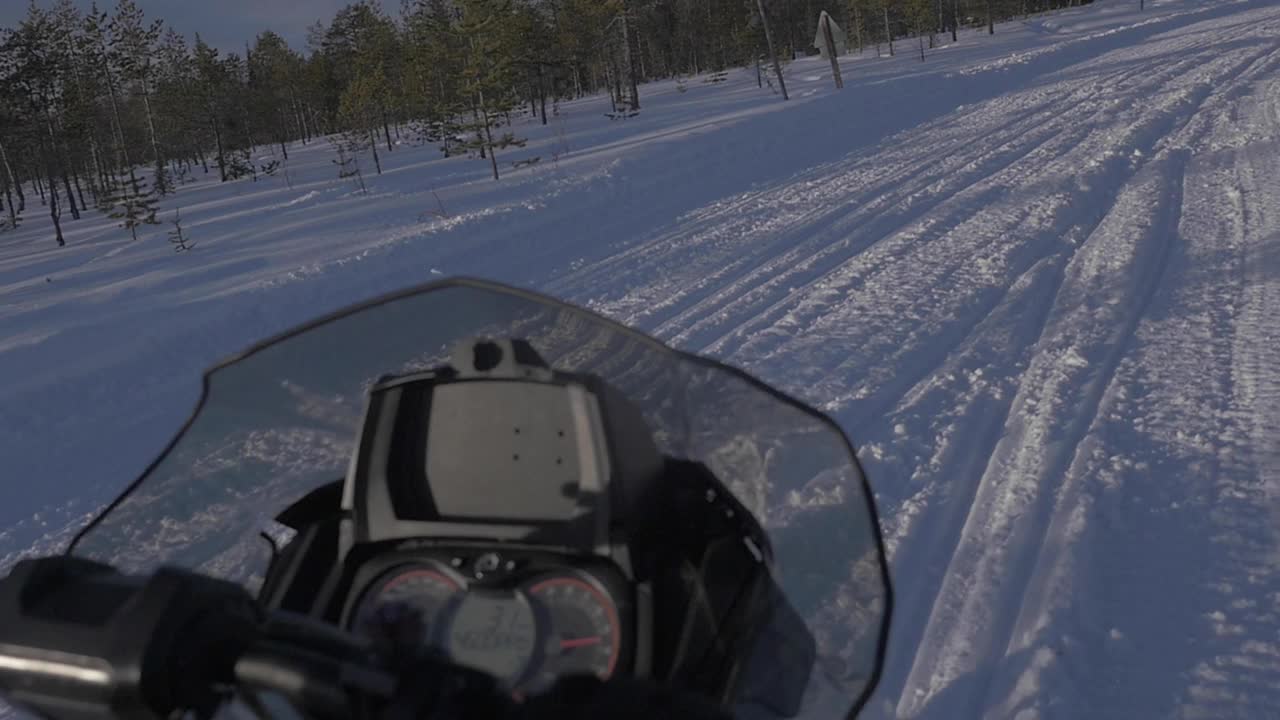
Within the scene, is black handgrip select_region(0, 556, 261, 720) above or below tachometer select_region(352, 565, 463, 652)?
above

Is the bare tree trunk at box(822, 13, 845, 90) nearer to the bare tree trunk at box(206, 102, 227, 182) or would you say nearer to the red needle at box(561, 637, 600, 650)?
the bare tree trunk at box(206, 102, 227, 182)

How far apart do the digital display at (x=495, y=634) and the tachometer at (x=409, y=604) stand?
5 cm

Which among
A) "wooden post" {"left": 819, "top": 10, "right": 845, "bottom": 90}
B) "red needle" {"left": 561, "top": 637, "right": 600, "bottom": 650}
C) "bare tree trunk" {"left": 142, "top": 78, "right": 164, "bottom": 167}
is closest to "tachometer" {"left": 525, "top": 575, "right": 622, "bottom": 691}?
"red needle" {"left": 561, "top": 637, "right": 600, "bottom": 650}

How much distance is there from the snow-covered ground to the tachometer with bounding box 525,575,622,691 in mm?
1591

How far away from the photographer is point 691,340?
22.0 ft

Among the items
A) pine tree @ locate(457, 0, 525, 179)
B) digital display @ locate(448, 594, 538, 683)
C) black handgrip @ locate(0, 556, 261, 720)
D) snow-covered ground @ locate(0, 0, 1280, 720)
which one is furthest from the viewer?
pine tree @ locate(457, 0, 525, 179)

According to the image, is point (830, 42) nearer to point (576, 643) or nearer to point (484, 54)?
point (484, 54)

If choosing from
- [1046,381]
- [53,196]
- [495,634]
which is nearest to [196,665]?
[495,634]

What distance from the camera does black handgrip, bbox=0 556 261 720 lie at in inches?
45.2

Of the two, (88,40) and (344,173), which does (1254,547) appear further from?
(88,40)

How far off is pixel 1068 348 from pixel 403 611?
199 inches

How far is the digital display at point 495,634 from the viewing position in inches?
67.5

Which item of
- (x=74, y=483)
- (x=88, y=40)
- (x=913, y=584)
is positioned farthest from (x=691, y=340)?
(x=88, y=40)

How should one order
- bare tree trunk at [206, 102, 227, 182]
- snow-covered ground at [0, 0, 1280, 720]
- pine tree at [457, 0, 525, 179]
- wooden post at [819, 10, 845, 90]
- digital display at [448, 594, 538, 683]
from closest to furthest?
digital display at [448, 594, 538, 683] < snow-covered ground at [0, 0, 1280, 720] < pine tree at [457, 0, 525, 179] < wooden post at [819, 10, 845, 90] < bare tree trunk at [206, 102, 227, 182]
